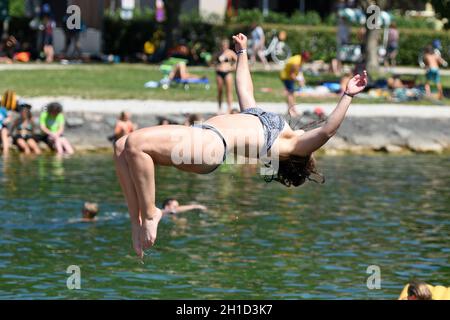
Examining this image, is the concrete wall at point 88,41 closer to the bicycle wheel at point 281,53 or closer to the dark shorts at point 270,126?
the bicycle wheel at point 281,53

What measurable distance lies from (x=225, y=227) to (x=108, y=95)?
36.1ft

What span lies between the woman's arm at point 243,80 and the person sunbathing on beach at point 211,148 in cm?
2

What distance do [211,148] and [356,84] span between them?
0.97 metres

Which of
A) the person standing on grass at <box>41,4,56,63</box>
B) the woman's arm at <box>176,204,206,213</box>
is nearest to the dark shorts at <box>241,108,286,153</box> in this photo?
the woman's arm at <box>176,204,206,213</box>

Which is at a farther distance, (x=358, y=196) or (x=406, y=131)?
(x=406, y=131)

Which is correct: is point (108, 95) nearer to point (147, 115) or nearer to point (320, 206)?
point (147, 115)

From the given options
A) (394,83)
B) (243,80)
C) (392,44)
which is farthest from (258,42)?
(243,80)

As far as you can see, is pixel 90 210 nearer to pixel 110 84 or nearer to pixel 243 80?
pixel 243 80

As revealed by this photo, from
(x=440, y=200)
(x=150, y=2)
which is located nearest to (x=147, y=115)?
(x=440, y=200)

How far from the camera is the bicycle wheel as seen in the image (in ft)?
137

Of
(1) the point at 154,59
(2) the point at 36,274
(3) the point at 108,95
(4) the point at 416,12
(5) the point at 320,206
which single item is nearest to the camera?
(2) the point at 36,274

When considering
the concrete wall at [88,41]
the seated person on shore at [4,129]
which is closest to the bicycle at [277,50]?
the concrete wall at [88,41]

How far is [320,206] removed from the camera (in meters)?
20.3

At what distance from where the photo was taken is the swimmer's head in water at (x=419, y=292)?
448 inches
